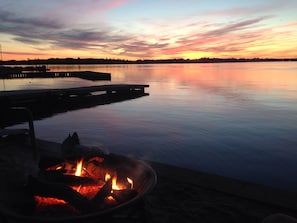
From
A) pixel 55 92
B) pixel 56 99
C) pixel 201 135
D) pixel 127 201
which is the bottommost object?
pixel 201 135

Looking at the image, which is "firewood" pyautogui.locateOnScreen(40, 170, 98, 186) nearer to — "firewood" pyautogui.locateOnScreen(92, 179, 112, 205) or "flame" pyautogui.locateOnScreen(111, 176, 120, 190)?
"flame" pyautogui.locateOnScreen(111, 176, 120, 190)

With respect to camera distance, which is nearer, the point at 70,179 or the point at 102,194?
the point at 102,194

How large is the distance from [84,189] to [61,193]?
44 centimetres

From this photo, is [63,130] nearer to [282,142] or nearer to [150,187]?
[282,142]

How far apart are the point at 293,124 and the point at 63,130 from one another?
50.9 ft

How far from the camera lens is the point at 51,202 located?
10.1 ft

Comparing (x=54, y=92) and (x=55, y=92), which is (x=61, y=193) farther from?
(x=55, y=92)

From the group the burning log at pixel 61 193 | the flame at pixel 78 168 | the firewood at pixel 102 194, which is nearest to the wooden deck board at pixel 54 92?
the flame at pixel 78 168

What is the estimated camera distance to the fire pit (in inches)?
105

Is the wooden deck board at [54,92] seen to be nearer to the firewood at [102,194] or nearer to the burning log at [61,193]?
the burning log at [61,193]

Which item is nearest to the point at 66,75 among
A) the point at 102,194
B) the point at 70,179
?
the point at 70,179

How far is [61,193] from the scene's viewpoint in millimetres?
2971

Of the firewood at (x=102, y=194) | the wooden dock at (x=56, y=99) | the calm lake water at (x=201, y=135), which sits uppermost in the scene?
the firewood at (x=102, y=194)

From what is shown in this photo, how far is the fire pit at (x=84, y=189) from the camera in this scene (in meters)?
2.67
